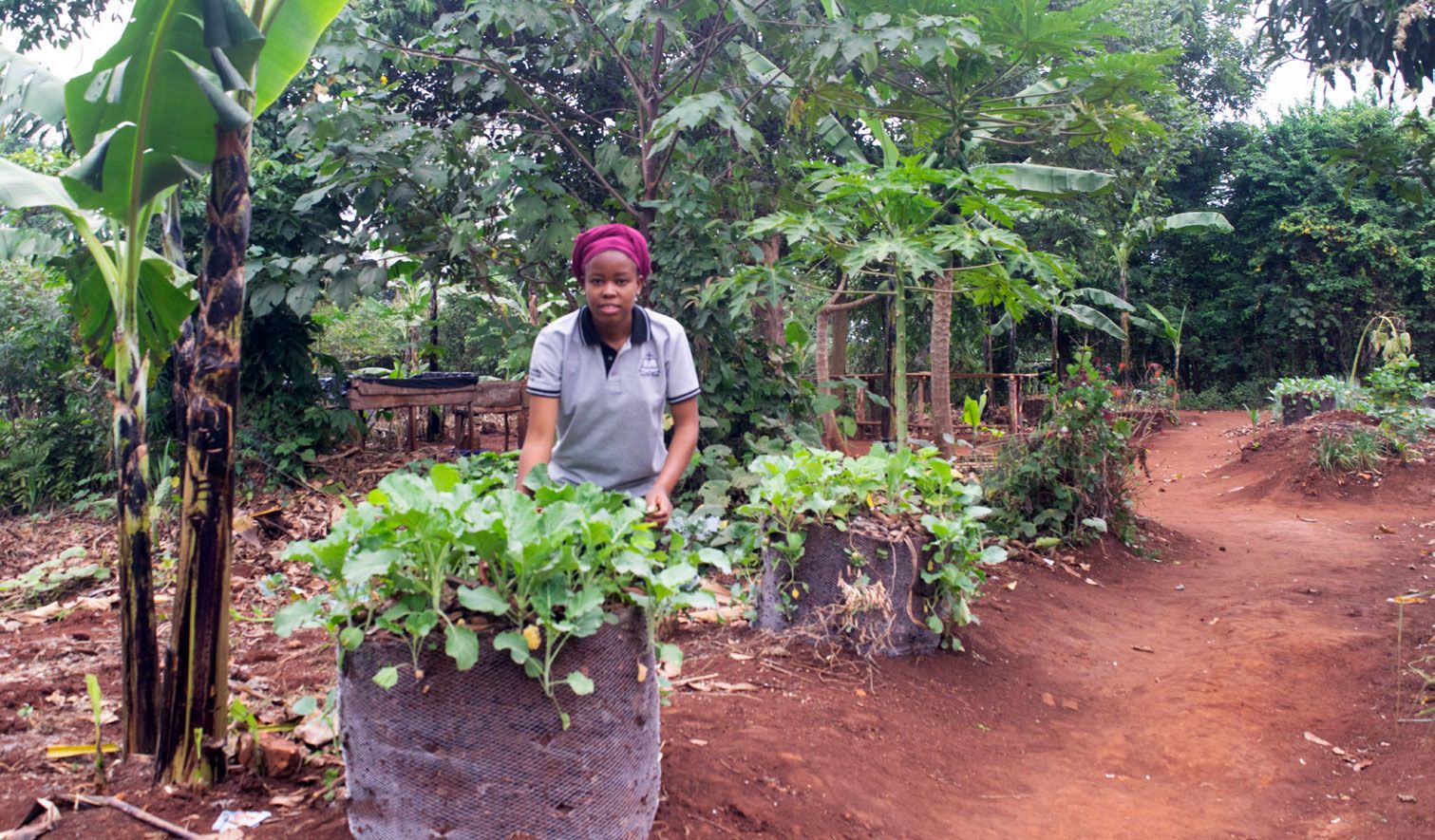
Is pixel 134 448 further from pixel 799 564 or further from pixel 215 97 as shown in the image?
pixel 799 564

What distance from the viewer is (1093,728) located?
392 cm

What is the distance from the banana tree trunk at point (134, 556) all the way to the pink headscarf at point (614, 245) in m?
1.24

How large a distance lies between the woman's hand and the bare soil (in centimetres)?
70

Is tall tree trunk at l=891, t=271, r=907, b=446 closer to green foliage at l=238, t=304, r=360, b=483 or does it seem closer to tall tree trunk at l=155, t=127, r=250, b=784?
tall tree trunk at l=155, t=127, r=250, b=784

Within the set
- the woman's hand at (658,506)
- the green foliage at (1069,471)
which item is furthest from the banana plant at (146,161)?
the green foliage at (1069,471)

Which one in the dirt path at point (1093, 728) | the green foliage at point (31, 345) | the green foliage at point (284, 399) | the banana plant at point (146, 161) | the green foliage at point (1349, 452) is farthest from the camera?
the green foliage at point (1349, 452)

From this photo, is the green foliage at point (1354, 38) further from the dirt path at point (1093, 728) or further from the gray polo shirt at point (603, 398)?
the gray polo shirt at point (603, 398)

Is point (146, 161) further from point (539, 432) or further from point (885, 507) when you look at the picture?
point (885, 507)

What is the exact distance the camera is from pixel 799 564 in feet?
13.6

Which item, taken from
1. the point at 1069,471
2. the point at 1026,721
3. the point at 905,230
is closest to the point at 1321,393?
the point at 1069,471

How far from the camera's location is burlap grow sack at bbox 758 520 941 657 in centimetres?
400

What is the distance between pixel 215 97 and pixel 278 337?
23.2 ft

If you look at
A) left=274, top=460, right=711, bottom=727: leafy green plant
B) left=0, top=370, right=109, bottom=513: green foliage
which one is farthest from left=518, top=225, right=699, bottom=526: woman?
left=0, top=370, right=109, bottom=513: green foliage

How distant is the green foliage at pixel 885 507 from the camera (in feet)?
13.1
